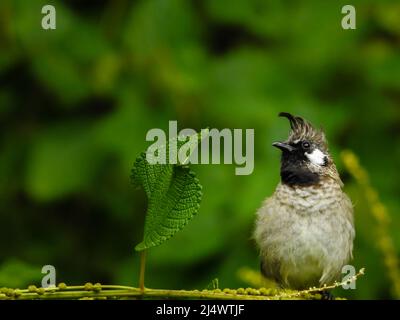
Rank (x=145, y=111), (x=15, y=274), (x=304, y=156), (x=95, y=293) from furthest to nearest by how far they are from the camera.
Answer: (x=145, y=111) → (x=304, y=156) → (x=15, y=274) → (x=95, y=293)

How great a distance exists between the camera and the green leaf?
3.24 ft

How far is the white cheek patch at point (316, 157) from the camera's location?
2.59 metres

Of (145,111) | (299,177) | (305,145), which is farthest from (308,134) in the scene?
(145,111)

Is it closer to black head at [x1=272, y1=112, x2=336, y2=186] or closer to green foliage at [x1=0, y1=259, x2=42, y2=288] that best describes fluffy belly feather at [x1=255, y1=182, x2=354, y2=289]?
black head at [x1=272, y1=112, x2=336, y2=186]

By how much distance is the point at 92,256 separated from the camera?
4184 mm

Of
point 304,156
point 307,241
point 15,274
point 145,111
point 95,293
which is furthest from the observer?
point 145,111

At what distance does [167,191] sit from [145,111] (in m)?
2.84

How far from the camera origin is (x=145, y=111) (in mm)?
3820

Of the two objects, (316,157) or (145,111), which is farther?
(145,111)

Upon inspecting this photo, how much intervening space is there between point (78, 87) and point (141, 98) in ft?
1.17

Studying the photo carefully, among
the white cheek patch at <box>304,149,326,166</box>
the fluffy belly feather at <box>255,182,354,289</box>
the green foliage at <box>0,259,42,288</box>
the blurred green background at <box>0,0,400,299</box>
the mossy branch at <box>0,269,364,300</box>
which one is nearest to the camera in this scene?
the mossy branch at <box>0,269,364,300</box>

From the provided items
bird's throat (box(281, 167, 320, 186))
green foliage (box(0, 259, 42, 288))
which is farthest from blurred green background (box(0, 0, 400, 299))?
green foliage (box(0, 259, 42, 288))

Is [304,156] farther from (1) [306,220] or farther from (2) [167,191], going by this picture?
(2) [167,191]
